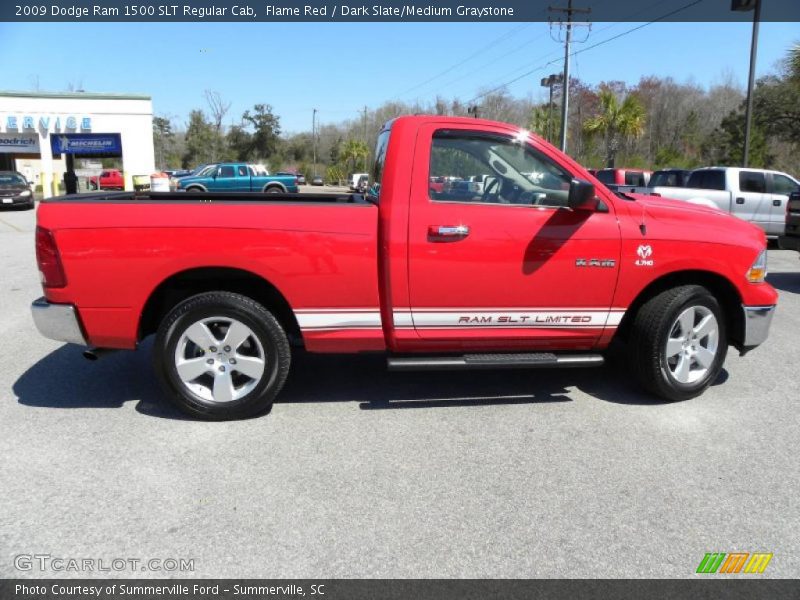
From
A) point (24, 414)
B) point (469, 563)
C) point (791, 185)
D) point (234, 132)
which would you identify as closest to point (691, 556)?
point (469, 563)

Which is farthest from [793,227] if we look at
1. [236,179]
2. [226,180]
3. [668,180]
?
[226,180]

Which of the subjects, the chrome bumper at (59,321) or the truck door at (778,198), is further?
the truck door at (778,198)

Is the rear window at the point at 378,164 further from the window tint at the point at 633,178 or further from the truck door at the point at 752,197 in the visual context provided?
the window tint at the point at 633,178

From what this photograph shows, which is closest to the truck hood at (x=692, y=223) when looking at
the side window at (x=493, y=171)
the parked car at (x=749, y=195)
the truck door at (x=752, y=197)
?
the side window at (x=493, y=171)

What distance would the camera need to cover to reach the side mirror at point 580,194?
4008mm

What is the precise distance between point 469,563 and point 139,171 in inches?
1486

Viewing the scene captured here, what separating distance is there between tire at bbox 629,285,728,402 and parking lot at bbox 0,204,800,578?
19cm

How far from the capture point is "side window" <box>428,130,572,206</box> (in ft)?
13.9

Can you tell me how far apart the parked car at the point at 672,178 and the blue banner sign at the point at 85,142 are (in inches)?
1210

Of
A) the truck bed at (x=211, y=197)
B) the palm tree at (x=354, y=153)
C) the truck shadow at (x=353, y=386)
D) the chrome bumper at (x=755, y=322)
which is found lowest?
the truck shadow at (x=353, y=386)

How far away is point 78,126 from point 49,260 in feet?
118

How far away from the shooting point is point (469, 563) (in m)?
2.73

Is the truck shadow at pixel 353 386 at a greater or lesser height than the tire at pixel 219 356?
lesser

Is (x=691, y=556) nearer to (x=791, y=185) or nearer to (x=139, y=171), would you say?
(x=791, y=185)
